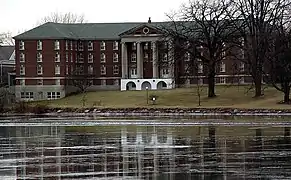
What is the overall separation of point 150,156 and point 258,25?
61.0 meters

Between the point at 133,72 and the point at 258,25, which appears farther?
the point at 133,72

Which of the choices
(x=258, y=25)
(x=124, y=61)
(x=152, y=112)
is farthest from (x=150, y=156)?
(x=124, y=61)

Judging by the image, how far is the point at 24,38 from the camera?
128375mm

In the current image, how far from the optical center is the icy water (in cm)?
2042

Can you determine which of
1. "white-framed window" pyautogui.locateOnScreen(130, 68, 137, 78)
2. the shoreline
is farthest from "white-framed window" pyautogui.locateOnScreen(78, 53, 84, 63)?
the shoreline

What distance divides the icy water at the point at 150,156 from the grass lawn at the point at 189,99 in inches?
1531

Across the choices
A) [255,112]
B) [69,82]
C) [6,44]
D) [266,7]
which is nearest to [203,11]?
[266,7]

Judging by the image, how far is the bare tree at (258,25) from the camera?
81.9 meters

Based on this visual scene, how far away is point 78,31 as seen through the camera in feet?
443

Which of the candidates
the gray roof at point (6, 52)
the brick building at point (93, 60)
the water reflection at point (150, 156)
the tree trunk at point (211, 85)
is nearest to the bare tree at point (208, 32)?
the tree trunk at point (211, 85)

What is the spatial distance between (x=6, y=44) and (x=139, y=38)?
68.2 m

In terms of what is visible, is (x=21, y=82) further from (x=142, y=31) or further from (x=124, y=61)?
(x=142, y=31)

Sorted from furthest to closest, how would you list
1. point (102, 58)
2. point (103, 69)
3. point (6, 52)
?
1. point (6, 52)
2. point (102, 58)
3. point (103, 69)

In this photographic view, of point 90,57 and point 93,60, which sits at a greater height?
point 90,57
